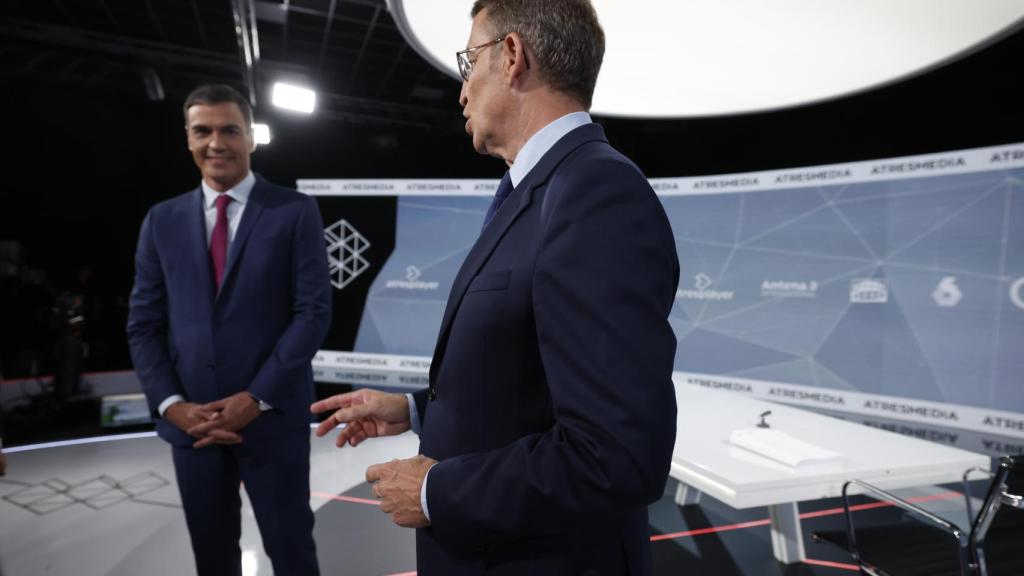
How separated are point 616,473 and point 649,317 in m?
0.21

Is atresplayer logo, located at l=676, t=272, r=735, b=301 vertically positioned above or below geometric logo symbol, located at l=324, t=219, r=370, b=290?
below

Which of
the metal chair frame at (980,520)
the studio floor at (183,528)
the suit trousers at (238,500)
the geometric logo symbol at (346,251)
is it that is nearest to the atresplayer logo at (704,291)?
the studio floor at (183,528)

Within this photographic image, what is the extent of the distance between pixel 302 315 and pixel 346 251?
439 cm

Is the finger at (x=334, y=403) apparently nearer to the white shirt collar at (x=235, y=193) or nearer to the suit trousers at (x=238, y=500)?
the suit trousers at (x=238, y=500)

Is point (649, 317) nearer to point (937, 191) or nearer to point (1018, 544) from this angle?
point (1018, 544)

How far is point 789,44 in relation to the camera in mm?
2658

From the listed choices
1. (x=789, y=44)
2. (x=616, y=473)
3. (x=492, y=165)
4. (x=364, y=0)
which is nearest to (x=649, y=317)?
(x=616, y=473)

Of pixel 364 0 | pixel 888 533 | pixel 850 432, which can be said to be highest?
pixel 364 0

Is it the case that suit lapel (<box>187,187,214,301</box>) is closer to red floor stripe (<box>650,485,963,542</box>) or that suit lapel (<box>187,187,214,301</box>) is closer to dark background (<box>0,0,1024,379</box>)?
red floor stripe (<box>650,485,963,542</box>)

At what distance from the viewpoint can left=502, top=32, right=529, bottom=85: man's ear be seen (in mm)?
921

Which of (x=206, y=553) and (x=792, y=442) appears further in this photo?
(x=792, y=442)

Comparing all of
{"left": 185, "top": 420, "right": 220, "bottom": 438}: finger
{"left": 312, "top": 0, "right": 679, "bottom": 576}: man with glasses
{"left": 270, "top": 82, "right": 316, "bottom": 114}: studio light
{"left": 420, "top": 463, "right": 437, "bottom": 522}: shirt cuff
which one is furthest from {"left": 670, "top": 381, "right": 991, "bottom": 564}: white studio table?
{"left": 270, "top": 82, "right": 316, "bottom": 114}: studio light

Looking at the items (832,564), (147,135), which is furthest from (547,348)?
(147,135)

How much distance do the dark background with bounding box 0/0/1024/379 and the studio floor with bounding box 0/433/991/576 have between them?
238 centimetres
